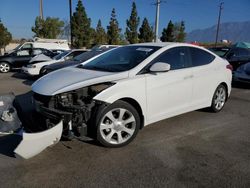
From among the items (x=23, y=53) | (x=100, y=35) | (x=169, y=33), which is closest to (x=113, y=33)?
(x=100, y=35)

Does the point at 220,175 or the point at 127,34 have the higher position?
the point at 127,34

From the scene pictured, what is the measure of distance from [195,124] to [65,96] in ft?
8.68

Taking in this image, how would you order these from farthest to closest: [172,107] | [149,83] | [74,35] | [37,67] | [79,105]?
[74,35] → [37,67] → [172,107] → [149,83] → [79,105]

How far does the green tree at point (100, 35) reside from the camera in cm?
4109

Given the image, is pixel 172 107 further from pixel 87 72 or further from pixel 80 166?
pixel 80 166

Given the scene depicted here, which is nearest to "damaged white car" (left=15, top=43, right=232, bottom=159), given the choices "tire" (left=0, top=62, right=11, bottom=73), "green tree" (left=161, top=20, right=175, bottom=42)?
"tire" (left=0, top=62, right=11, bottom=73)

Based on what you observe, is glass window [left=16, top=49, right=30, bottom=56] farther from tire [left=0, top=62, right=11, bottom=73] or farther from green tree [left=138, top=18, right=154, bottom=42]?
green tree [left=138, top=18, right=154, bottom=42]

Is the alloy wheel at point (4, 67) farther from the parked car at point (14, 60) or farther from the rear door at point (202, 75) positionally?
the rear door at point (202, 75)

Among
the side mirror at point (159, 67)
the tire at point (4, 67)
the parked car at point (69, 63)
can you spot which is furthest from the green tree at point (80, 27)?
the side mirror at point (159, 67)

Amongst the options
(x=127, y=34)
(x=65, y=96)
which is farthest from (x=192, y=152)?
(x=127, y=34)

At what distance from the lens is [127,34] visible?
41.1 meters

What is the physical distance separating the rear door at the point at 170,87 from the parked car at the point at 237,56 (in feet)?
23.9

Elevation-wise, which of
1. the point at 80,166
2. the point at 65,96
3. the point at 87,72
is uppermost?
the point at 87,72

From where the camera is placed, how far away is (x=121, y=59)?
4691mm
